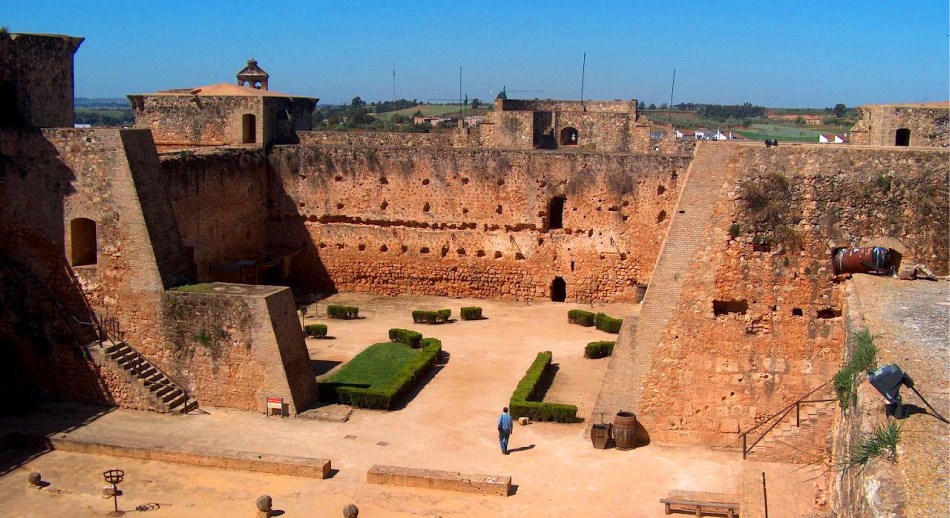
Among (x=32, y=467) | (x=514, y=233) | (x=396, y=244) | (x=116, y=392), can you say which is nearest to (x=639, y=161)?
(x=514, y=233)

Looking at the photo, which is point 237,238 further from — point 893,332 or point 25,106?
point 893,332

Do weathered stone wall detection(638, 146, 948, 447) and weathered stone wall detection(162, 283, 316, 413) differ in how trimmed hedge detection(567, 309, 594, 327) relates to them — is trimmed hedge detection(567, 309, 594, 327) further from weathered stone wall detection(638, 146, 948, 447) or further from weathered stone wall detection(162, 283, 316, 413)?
weathered stone wall detection(638, 146, 948, 447)

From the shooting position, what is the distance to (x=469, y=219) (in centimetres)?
2627

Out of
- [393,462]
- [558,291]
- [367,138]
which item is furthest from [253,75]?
[393,462]

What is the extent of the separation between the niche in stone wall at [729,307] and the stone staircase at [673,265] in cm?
58

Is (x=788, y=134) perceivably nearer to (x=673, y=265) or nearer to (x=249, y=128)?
(x=249, y=128)

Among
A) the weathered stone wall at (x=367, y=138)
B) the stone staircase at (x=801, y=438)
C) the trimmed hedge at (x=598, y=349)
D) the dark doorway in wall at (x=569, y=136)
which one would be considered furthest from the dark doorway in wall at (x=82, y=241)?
the dark doorway in wall at (x=569, y=136)

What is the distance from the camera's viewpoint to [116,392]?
17625mm

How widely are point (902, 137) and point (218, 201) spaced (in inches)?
629

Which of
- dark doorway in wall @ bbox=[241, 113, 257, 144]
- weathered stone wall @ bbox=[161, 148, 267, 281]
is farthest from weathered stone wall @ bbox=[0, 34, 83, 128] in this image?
dark doorway in wall @ bbox=[241, 113, 257, 144]

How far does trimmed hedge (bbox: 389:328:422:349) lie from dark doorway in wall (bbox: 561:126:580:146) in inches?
600

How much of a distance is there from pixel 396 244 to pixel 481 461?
12122mm

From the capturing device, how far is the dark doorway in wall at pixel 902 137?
2225cm

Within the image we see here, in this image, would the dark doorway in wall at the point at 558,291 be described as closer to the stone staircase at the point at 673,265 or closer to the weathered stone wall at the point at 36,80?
the stone staircase at the point at 673,265
